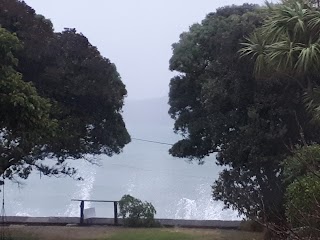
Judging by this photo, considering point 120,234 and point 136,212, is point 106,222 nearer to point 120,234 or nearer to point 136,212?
point 136,212

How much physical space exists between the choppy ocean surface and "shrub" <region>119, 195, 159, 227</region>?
63.7 inches

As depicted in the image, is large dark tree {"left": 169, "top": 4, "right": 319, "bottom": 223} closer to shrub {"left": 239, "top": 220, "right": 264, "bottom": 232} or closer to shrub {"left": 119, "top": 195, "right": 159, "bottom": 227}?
shrub {"left": 239, "top": 220, "right": 264, "bottom": 232}

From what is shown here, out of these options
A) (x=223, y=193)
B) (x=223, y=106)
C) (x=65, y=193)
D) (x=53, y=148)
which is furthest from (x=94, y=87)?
(x=65, y=193)

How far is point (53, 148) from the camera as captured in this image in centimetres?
1396

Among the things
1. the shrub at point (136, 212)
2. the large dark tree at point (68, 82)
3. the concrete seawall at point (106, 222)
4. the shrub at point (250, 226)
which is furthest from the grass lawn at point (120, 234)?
the large dark tree at point (68, 82)

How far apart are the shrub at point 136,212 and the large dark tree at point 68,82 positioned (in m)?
1.66

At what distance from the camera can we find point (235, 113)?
13.6 metres


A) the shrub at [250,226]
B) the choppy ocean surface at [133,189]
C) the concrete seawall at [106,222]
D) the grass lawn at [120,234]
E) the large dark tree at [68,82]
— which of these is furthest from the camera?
the choppy ocean surface at [133,189]

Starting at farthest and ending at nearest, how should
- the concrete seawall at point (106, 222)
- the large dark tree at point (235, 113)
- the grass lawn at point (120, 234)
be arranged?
the concrete seawall at point (106, 222), the grass lawn at point (120, 234), the large dark tree at point (235, 113)

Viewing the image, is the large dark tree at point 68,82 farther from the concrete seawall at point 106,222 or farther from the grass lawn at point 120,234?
the concrete seawall at point 106,222

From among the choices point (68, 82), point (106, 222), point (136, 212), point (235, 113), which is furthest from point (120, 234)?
point (235, 113)

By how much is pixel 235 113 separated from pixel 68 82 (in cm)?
394

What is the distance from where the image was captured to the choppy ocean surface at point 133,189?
762 inches

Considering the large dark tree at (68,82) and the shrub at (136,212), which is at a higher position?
the large dark tree at (68,82)
